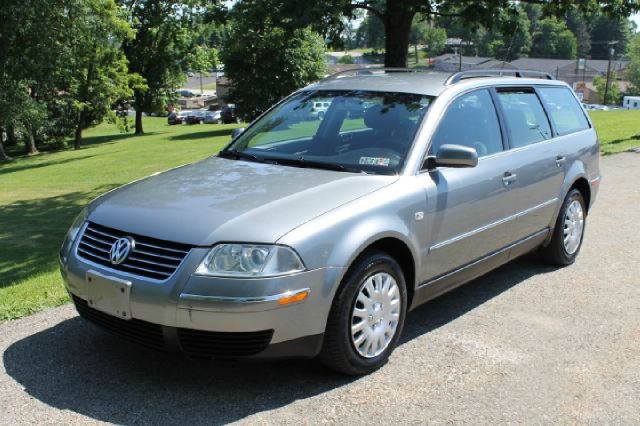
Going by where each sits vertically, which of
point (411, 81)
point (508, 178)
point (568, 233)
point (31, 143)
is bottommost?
point (31, 143)

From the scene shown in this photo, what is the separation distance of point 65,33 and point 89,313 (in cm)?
1323

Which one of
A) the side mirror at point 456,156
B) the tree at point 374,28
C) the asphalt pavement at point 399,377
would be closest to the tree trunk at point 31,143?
the tree at point 374,28

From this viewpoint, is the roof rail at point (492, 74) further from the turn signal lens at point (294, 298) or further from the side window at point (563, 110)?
the turn signal lens at point (294, 298)

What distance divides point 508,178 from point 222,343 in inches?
103

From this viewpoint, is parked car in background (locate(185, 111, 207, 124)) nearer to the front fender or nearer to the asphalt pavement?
the asphalt pavement

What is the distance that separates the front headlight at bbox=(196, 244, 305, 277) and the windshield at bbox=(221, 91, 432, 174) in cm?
113

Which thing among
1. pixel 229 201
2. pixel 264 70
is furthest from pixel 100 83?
pixel 229 201

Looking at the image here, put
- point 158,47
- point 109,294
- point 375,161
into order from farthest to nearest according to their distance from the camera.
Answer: point 158,47, point 375,161, point 109,294

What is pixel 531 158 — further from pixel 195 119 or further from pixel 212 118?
pixel 195 119

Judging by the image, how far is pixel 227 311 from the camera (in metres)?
3.44

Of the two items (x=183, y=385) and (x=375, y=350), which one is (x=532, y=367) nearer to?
(x=375, y=350)

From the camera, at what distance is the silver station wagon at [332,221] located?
139 inches

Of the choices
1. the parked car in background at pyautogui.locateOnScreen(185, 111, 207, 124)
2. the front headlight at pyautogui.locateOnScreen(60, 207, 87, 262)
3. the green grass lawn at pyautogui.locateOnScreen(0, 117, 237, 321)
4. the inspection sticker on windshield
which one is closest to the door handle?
the inspection sticker on windshield

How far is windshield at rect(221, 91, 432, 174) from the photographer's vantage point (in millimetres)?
4570
